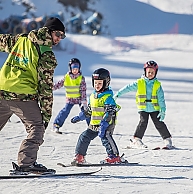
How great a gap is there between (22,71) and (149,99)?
3.00 metres

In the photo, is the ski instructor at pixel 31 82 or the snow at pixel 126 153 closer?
the snow at pixel 126 153

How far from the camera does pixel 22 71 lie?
5.04 meters

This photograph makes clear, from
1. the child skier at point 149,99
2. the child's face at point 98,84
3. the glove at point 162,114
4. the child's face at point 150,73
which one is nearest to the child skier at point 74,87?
the child skier at point 149,99

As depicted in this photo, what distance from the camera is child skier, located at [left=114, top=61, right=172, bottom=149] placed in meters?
7.52

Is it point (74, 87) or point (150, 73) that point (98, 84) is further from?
point (74, 87)

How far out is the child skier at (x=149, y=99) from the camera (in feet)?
24.7

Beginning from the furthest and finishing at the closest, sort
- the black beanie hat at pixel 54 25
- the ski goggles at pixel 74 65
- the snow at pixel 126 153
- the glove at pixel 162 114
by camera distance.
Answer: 1. the ski goggles at pixel 74 65
2. the glove at pixel 162 114
3. the black beanie hat at pixel 54 25
4. the snow at pixel 126 153

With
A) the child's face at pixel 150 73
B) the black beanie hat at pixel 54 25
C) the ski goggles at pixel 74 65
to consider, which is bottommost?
the child's face at pixel 150 73

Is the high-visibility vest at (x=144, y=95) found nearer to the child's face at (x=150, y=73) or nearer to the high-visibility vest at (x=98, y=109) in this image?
the child's face at (x=150, y=73)

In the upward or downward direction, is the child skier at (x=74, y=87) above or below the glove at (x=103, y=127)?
above

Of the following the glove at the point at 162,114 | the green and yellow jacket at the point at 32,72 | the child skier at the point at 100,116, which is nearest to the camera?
the green and yellow jacket at the point at 32,72

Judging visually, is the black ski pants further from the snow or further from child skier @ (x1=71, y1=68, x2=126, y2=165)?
child skier @ (x1=71, y1=68, x2=126, y2=165)

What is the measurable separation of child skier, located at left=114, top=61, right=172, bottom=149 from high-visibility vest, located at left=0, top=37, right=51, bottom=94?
2623 millimetres

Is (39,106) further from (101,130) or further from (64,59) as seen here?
(64,59)
